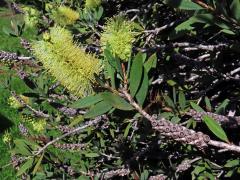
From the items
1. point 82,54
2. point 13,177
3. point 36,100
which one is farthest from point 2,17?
point 82,54

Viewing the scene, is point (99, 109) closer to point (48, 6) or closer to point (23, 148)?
point (23, 148)

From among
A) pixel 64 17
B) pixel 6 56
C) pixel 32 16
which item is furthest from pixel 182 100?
pixel 32 16

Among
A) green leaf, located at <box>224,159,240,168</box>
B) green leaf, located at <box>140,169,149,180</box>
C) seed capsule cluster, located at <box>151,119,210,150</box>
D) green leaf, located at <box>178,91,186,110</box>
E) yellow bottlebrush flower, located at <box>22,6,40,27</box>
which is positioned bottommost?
green leaf, located at <box>140,169,149,180</box>

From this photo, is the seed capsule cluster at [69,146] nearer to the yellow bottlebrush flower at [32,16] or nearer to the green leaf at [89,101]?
the yellow bottlebrush flower at [32,16]

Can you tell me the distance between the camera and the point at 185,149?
199 centimetres

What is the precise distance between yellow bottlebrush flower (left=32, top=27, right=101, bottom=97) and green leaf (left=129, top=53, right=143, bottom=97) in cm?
14

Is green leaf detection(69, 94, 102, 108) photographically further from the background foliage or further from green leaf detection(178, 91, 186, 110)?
green leaf detection(178, 91, 186, 110)

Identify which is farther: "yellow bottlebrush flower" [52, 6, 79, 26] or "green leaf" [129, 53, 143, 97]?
"yellow bottlebrush flower" [52, 6, 79, 26]

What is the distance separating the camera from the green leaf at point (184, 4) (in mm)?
1149

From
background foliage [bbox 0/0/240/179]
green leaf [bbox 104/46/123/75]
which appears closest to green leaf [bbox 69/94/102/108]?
background foliage [bbox 0/0/240/179]

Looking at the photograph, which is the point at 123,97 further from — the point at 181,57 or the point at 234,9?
the point at 181,57

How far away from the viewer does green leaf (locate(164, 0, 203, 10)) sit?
1.15 m

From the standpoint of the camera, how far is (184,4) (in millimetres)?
1155

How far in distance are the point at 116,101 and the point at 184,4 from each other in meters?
0.29
